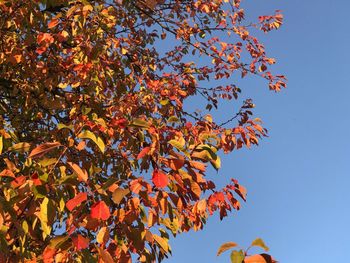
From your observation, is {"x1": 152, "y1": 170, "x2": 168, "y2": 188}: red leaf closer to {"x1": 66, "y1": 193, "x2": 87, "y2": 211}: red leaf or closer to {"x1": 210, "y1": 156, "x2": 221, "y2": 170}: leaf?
{"x1": 66, "y1": 193, "x2": 87, "y2": 211}: red leaf

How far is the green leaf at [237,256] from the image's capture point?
4.88ft

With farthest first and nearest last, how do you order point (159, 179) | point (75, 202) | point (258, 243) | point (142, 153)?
point (142, 153)
point (159, 179)
point (75, 202)
point (258, 243)

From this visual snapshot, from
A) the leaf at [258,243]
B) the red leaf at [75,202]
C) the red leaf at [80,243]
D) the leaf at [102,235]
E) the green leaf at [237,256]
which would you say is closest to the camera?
the green leaf at [237,256]

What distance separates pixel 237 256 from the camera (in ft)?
4.91

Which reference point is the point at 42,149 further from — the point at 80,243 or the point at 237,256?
the point at 237,256

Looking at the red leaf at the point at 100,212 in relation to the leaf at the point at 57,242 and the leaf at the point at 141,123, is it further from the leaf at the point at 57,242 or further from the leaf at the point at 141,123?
the leaf at the point at 141,123

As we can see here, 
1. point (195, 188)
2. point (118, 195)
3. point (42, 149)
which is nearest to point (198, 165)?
point (195, 188)

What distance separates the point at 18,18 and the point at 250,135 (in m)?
2.94

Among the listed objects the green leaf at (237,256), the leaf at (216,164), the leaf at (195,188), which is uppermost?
the leaf at (216,164)

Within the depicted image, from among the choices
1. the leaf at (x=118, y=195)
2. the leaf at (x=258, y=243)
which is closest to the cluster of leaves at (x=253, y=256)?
the leaf at (x=258, y=243)

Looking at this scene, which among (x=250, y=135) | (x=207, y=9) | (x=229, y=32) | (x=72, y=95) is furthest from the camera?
(x=229, y=32)

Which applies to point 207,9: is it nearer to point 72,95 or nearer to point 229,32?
point 229,32

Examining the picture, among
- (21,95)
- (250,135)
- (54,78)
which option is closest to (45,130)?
(21,95)

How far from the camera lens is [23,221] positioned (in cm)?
280
